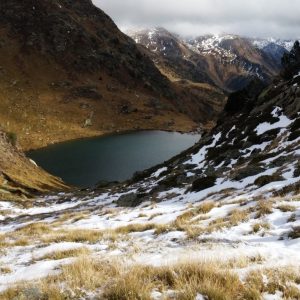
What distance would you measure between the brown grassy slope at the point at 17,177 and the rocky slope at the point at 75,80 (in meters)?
60.9

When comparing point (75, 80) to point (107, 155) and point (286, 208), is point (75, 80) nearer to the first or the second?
point (107, 155)

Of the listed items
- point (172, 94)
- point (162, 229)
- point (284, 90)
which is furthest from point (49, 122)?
point (162, 229)

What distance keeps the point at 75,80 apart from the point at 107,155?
263 feet

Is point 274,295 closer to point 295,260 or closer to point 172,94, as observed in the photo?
point 295,260

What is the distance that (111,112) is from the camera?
502 feet

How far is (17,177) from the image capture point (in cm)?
5259

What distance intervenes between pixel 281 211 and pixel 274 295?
7.40m

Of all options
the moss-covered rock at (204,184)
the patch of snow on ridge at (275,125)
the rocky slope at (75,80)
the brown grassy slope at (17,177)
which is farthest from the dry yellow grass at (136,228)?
the rocky slope at (75,80)

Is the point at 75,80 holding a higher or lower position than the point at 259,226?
higher

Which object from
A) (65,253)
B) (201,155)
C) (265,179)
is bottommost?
(201,155)

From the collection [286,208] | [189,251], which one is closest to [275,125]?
[286,208]

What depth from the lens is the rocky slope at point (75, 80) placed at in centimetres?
13775

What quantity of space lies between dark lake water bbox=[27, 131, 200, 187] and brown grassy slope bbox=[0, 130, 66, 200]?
11.5m

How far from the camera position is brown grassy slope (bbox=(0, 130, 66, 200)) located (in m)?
46.2
